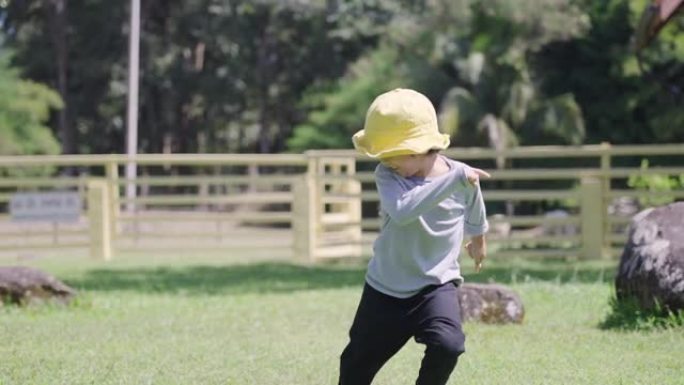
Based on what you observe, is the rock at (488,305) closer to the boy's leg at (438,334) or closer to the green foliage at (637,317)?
the green foliage at (637,317)

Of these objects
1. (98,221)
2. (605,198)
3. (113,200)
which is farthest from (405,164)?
(113,200)

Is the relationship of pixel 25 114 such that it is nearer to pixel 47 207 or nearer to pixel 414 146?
pixel 47 207

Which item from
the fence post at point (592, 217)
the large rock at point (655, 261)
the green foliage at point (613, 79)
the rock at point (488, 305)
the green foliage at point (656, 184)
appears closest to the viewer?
the large rock at point (655, 261)

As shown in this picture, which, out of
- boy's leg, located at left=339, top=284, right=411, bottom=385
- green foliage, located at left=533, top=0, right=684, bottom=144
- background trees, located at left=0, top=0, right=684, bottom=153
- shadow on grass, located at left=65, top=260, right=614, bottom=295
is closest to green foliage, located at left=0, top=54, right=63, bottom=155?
background trees, located at left=0, top=0, right=684, bottom=153

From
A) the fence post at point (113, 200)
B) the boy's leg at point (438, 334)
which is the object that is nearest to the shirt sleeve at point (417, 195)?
the boy's leg at point (438, 334)

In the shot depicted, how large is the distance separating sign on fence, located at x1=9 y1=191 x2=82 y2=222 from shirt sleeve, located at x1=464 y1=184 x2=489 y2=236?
14.0 metres

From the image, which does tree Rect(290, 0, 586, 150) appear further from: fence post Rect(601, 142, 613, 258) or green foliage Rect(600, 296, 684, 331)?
green foliage Rect(600, 296, 684, 331)

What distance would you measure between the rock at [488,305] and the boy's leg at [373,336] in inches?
152

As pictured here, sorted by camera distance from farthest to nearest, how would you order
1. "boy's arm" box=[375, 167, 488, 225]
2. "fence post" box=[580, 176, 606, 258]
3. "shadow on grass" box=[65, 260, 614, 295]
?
1. "fence post" box=[580, 176, 606, 258]
2. "shadow on grass" box=[65, 260, 614, 295]
3. "boy's arm" box=[375, 167, 488, 225]

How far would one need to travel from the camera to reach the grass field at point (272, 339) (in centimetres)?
688

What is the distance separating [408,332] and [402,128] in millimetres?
744

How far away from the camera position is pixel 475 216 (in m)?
5.09

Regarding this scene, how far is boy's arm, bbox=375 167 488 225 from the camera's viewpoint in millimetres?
4777

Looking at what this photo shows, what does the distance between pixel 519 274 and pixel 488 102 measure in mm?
19854
